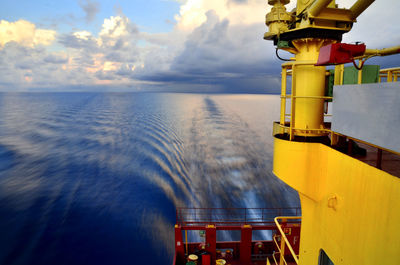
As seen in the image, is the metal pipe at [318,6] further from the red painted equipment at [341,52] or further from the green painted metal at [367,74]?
the red painted equipment at [341,52]

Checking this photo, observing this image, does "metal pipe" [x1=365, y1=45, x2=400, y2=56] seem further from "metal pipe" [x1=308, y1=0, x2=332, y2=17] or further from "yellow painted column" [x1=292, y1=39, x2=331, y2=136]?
"yellow painted column" [x1=292, y1=39, x2=331, y2=136]

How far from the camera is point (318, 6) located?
3.83 meters

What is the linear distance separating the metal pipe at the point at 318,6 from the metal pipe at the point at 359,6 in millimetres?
575

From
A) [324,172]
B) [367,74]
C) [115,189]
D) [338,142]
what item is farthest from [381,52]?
[115,189]

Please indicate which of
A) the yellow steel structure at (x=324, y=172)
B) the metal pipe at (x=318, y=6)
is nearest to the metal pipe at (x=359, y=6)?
the yellow steel structure at (x=324, y=172)

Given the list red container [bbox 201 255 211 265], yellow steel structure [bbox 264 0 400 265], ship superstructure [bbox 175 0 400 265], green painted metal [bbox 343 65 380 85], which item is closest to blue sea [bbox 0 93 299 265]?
red container [bbox 201 255 211 265]

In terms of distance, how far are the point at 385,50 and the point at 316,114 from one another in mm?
1735

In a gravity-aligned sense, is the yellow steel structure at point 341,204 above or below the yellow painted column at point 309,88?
below

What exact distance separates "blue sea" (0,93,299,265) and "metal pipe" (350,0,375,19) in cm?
1370

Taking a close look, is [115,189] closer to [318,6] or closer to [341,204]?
[341,204]

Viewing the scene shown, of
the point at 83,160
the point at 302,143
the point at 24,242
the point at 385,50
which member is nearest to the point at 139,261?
the point at 24,242

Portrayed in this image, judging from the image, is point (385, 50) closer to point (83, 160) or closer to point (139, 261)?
point (139, 261)

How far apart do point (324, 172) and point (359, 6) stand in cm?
279

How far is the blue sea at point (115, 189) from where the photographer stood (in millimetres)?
13711
